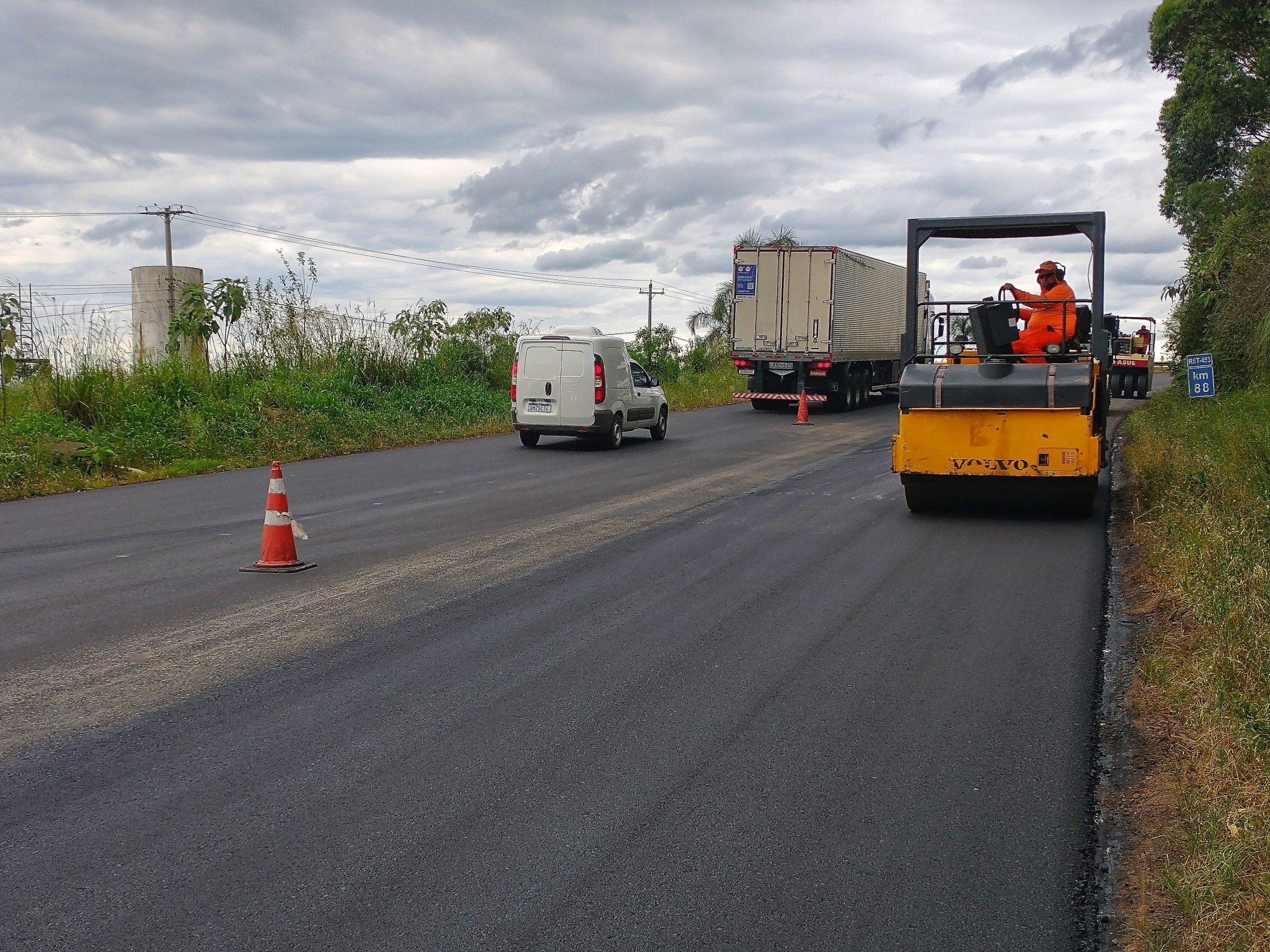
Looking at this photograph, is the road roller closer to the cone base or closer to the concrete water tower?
the cone base

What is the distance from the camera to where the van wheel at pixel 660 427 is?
22219 millimetres

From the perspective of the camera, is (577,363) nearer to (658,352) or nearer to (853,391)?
(853,391)

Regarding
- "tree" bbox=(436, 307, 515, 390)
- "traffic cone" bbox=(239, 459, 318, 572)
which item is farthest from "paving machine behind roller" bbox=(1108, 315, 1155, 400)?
"traffic cone" bbox=(239, 459, 318, 572)

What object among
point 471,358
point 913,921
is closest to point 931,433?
point 913,921

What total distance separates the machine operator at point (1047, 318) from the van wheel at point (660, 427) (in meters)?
10.0

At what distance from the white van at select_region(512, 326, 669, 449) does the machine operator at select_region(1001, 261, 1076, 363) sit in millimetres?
8574

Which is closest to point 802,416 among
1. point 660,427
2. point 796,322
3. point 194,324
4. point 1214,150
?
point 796,322

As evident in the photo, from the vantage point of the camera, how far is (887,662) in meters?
6.66

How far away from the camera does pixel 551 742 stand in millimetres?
5293

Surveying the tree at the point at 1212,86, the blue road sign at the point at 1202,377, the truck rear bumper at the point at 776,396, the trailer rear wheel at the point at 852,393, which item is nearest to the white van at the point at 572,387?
the blue road sign at the point at 1202,377

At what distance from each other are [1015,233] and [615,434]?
8636mm

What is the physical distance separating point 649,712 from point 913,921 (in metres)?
2.18

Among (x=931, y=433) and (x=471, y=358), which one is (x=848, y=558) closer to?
(x=931, y=433)

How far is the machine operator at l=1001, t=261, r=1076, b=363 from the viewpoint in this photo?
12.7 metres
